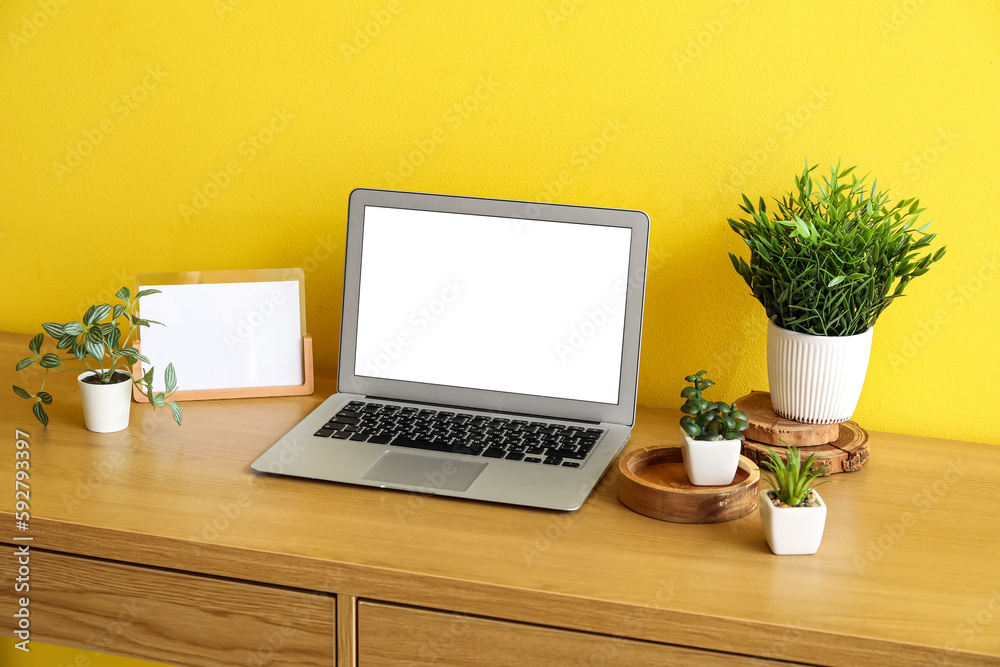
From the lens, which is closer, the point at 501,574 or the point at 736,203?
the point at 501,574

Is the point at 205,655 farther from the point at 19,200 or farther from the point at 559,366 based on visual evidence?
the point at 19,200

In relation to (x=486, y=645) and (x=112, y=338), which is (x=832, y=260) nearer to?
(x=486, y=645)

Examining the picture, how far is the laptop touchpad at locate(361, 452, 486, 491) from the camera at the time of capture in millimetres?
1027

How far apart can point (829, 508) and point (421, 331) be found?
1.83 feet

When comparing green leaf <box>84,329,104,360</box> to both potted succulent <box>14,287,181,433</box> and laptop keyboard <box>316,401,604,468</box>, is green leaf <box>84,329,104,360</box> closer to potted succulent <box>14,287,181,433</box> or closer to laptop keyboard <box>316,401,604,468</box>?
potted succulent <box>14,287,181,433</box>

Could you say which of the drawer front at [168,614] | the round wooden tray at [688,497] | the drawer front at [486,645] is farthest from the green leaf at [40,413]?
the round wooden tray at [688,497]

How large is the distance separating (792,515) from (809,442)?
0.24 meters

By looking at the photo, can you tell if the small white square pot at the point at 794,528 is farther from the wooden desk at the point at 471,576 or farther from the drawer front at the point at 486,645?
the drawer front at the point at 486,645

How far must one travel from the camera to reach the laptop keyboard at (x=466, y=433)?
1.10 meters

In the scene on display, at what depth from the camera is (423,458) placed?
109 centimetres

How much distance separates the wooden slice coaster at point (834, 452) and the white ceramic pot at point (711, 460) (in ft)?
0.32

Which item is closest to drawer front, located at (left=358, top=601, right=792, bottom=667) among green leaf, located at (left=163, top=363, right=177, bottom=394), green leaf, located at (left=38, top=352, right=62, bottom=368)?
green leaf, located at (left=163, top=363, right=177, bottom=394)

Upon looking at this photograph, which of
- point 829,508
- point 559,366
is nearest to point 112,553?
point 559,366

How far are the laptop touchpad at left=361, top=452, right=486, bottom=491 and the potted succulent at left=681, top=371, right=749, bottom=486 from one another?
0.24 metres
